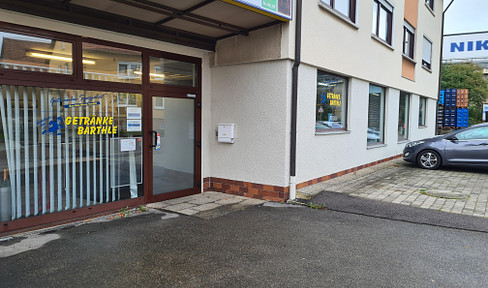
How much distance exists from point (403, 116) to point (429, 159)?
3.17 meters

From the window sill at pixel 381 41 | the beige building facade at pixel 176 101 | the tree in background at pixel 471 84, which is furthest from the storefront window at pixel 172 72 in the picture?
the tree in background at pixel 471 84

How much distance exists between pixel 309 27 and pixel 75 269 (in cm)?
551

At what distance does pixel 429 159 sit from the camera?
10.1 metres

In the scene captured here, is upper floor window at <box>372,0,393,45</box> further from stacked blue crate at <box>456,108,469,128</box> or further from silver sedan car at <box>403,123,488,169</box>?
stacked blue crate at <box>456,108,469,128</box>

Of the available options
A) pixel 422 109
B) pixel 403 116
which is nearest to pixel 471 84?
pixel 422 109

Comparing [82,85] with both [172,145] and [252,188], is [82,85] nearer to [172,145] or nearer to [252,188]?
[172,145]

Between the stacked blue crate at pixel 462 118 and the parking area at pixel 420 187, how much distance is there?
12.8 metres

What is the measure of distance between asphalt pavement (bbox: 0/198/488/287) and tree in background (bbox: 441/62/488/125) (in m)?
29.0

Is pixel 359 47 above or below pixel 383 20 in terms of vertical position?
below

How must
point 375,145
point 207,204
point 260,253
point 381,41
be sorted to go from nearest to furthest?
1. point 260,253
2. point 207,204
3. point 381,41
4. point 375,145

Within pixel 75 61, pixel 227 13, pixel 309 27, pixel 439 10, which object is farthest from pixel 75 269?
pixel 439 10

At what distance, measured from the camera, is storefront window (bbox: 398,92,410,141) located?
12.5m

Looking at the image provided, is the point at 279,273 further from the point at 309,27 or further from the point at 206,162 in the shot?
the point at 309,27

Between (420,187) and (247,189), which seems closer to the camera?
(247,189)
